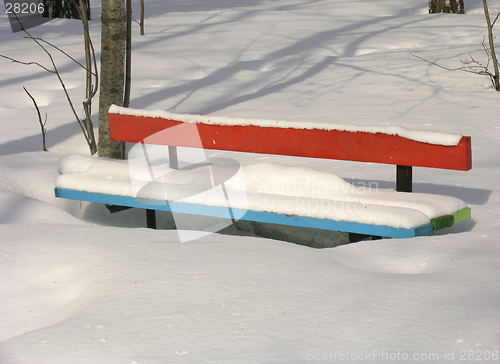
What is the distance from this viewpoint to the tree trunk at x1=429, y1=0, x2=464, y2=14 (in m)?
10.9

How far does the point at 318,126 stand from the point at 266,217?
72 cm

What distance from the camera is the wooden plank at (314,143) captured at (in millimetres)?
3139

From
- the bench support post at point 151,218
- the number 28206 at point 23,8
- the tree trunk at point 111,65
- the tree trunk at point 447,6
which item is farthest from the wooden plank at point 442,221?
the number 28206 at point 23,8

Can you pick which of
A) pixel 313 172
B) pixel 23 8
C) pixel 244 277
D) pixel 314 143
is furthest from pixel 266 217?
A: pixel 23 8

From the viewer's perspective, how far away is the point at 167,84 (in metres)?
7.50

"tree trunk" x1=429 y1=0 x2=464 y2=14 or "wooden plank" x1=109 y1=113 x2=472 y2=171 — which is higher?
"tree trunk" x1=429 y1=0 x2=464 y2=14

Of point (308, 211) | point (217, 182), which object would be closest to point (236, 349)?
point (308, 211)

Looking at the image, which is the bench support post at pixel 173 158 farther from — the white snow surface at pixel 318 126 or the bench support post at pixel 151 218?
the bench support post at pixel 151 218

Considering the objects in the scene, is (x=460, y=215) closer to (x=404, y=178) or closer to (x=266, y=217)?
(x=404, y=178)

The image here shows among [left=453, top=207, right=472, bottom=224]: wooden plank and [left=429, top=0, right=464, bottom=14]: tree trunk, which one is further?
[left=429, top=0, right=464, bottom=14]: tree trunk

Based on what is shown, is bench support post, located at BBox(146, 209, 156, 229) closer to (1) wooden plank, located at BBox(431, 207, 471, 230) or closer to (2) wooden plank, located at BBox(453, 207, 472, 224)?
(1) wooden plank, located at BBox(431, 207, 471, 230)

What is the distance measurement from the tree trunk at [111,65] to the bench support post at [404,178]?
281 centimetres

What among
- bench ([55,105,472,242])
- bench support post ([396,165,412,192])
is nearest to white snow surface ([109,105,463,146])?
bench ([55,105,472,242])

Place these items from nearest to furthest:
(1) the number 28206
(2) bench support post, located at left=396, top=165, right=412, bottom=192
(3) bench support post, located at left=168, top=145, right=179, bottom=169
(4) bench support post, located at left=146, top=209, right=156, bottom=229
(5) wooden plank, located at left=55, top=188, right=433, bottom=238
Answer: (5) wooden plank, located at left=55, top=188, right=433, bottom=238 < (2) bench support post, located at left=396, top=165, right=412, bottom=192 < (4) bench support post, located at left=146, top=209, right=156, bottom=229 < (3) bench support post, located at left=168, top=145, right=179, bottom=169 < (1) the number 28206
